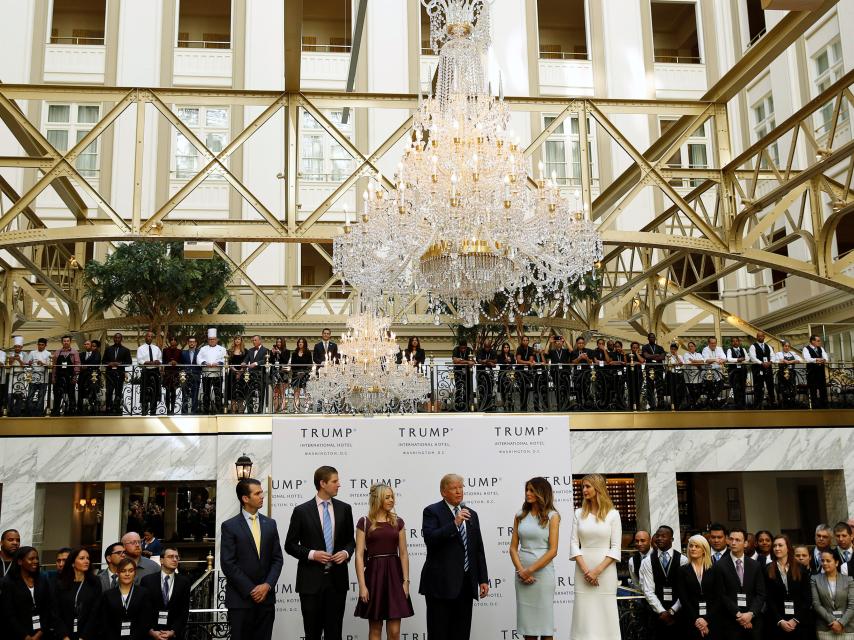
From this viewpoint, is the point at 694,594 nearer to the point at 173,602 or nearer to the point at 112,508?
the point at 173,602

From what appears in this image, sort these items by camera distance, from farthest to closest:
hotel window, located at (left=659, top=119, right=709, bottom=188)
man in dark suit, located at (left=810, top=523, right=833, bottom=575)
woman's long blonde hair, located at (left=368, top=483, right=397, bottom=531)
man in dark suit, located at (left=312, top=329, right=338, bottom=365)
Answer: hotel window, located at (left=659, top=119, right=709, bottom=188) < man in dark suit, located at (left=312, top=329, right=338, bottom=365) < man in dark suit, located at (left=810, top=523, right=833, bottom=575) < woman's long blonde hair, located at (left=368, top=483, right=397, bottom=531)

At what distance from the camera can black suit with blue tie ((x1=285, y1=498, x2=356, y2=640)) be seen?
21.4 ft

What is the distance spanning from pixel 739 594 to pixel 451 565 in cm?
214

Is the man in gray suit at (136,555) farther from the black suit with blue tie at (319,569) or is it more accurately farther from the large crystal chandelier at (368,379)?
the large crystal chandelier at (368,379)

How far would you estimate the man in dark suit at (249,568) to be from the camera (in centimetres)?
623

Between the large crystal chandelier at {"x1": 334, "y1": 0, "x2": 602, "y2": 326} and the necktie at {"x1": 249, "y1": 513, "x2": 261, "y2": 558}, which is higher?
the large crystal chandelier at {"x1": 334, "y1": 0, "x2": 602, "y2": 326}

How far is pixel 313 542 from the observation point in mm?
6543

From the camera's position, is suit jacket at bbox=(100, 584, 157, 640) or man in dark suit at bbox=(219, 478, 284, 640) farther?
suit jacket at bbox=(100, 584, 157, 640)

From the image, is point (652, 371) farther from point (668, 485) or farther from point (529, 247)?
point (529, 247)

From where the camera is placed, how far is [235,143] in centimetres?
1295

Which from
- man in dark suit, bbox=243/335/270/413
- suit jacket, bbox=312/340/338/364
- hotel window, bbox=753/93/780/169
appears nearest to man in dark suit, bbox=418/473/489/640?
man in dark suit, bbox=243/335/270/413

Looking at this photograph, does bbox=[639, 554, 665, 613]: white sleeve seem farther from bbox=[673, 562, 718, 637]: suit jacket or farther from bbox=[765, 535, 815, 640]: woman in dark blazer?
bbox=[765, 535, 815, 640]: woman in dark blazer

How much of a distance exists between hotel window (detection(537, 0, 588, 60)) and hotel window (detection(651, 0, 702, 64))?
2.22m

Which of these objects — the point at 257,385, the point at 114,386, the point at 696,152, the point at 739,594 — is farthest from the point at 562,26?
the point at 739,594
